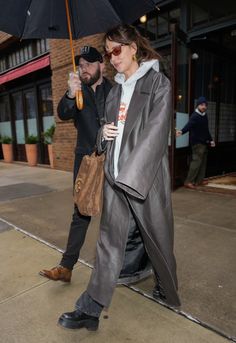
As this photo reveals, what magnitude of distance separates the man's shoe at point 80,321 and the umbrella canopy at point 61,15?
215cm

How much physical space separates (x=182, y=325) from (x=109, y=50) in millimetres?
1855

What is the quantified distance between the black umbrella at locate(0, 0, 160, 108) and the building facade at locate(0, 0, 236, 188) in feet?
3.30

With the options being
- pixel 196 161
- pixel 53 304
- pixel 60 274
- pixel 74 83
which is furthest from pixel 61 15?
pixel 196 161

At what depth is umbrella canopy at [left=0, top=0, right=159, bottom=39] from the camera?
2.46 meters

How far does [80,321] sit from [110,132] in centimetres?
125

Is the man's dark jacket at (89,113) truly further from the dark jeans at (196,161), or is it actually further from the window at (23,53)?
the window at (23,53)

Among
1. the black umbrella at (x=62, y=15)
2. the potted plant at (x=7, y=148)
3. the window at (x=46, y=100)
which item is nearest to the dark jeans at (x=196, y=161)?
the black umbrella at (x=62, y=15)

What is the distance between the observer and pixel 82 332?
2.04 metres

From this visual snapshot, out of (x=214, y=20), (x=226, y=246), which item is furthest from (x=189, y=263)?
(x=214, y=20)

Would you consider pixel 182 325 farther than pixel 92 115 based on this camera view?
No

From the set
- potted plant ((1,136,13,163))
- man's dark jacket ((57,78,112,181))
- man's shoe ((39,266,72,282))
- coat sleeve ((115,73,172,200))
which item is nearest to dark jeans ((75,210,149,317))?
coat sleeve ((115,73,172,200))

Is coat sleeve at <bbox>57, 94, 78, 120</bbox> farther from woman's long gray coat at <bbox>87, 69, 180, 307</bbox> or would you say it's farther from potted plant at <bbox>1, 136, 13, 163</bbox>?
potted plant at <bbox>1, 136, 13, 163</bbox>

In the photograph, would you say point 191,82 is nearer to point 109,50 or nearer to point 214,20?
point 214,20

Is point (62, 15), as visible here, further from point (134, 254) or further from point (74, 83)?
point (134, 254)
